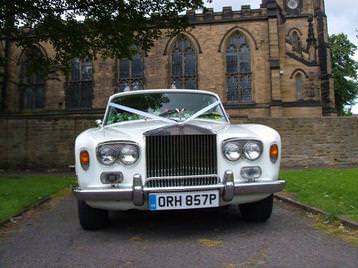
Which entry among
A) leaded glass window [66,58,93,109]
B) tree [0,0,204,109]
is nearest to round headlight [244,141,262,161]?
tree [0,0,204,109]

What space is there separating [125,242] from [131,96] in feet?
8.49

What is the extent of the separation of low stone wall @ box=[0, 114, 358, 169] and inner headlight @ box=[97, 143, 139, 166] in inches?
562

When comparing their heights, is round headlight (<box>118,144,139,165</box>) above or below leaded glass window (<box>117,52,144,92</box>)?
below

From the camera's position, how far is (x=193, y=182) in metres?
5.09

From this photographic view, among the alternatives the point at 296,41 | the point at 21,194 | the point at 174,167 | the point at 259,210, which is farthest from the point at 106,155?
the point at 296,41

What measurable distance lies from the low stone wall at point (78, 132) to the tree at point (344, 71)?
3124 cm

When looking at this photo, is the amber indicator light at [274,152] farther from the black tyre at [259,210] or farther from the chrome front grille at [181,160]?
the chrome front grille at [181,160]

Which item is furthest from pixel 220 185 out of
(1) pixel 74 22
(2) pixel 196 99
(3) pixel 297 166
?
(3) pixel 297 166

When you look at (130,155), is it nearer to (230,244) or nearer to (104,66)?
(230,244)

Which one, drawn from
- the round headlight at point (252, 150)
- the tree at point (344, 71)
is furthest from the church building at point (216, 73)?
the round headlight at point (252, 150)

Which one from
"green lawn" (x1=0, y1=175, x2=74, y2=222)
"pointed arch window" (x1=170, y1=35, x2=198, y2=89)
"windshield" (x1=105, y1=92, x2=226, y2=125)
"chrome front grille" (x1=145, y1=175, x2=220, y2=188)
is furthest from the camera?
"pointed arch window" (x1=170, y1=35, x2=198, y2=89)

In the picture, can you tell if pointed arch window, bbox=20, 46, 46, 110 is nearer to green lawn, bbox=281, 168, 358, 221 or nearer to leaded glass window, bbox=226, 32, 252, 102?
leaded glass window, bbox=226, 32, 252, 102

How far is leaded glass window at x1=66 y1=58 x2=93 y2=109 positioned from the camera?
32000mm

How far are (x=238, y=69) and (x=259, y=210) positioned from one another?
2586 cm
